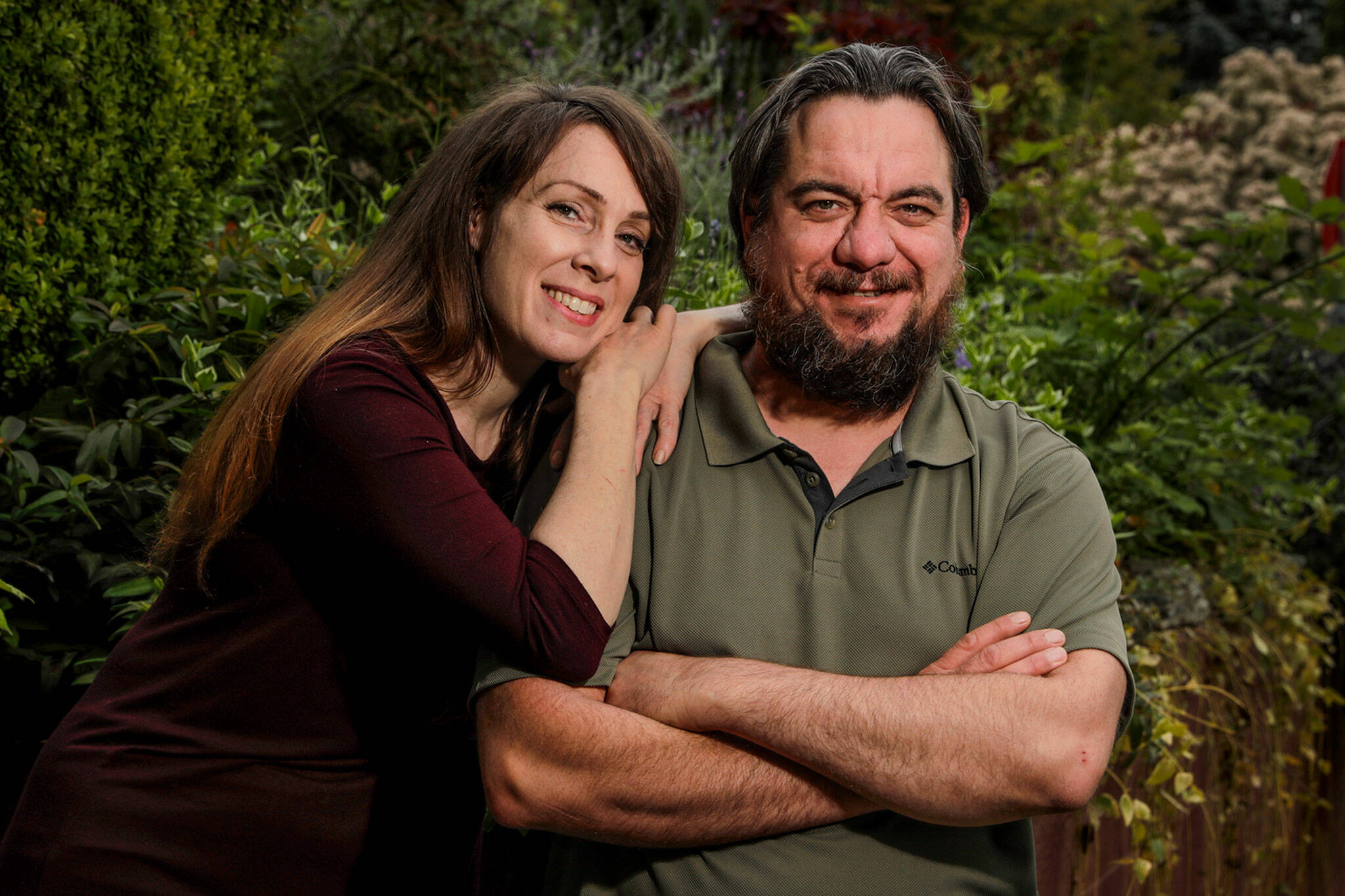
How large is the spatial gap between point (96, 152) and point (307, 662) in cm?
176

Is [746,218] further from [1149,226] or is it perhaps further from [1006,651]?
[1149,226]

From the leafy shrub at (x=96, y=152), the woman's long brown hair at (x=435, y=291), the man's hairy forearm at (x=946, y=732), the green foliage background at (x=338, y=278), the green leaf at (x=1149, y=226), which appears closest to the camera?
the man's hairy forearm at (x=946, y=732)

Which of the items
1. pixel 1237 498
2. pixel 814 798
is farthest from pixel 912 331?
pixel 1237 498

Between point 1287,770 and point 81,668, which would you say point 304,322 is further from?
point 1287,770

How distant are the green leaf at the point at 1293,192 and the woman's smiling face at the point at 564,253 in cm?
216

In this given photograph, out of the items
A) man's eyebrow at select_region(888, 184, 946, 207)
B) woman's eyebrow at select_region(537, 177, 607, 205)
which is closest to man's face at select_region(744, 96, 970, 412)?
man's eyebrow at select_region(888, 184, 946, 207)

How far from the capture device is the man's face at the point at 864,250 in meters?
2.16

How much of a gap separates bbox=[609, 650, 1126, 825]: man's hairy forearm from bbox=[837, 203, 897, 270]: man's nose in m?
0.87

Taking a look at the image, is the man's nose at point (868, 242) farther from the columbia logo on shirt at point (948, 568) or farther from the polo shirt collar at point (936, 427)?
the columbia logo on shirt at point (948, 568)

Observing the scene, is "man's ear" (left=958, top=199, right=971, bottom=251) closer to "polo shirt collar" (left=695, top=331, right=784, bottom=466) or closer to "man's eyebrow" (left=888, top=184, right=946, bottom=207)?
"man's eyebrow" (left=888, top=184, right=946, bottom=207)

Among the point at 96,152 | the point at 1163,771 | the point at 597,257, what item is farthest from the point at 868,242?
the point at 96,152

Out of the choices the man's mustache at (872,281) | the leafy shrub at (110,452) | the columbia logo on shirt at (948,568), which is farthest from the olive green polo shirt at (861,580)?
the leafy shrub at (110,452)

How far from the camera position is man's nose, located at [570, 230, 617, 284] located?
2.10m

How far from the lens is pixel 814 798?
177 centimetres
